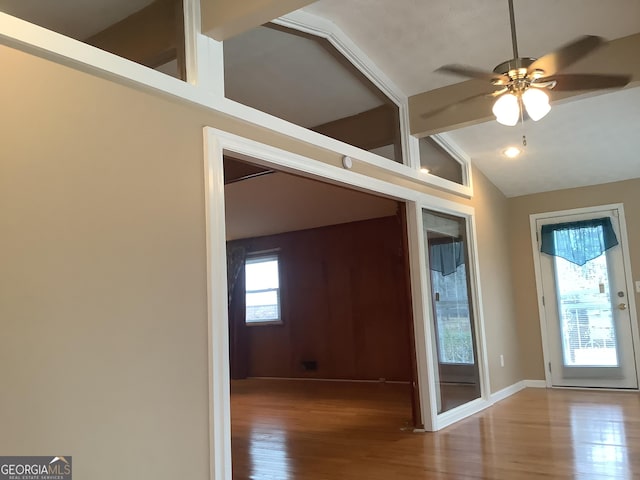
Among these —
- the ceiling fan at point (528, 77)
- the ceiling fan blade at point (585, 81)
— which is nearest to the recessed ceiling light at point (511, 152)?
the ceiling fan blade at point (585, 81)

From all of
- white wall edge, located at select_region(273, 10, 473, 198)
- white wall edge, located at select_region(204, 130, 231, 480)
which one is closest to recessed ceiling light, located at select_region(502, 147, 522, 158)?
white wall edge, located at select_region(273, 10, 473, 198)

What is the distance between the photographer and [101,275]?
7.88 ft

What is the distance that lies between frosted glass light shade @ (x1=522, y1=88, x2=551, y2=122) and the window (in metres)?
6.45

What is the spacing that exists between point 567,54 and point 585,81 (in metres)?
0.47

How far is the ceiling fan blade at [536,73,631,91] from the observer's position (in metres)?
3.19

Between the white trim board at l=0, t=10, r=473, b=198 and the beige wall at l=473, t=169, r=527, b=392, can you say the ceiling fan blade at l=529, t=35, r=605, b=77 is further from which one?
the beige wall at l=473, t=169, r=527, b=392

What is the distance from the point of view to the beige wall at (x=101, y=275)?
215 cm

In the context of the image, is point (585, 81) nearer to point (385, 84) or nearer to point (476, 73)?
point (476, 73)

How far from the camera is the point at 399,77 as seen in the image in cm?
462

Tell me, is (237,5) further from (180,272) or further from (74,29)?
(180,272)

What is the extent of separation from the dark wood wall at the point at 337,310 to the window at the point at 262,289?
0.15 m

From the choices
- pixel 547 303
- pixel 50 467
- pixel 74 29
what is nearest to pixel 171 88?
pixel 74 29

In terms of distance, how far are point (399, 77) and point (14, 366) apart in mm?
3652

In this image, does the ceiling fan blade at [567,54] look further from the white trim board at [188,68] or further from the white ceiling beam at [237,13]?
the white trim board at [188,68]
